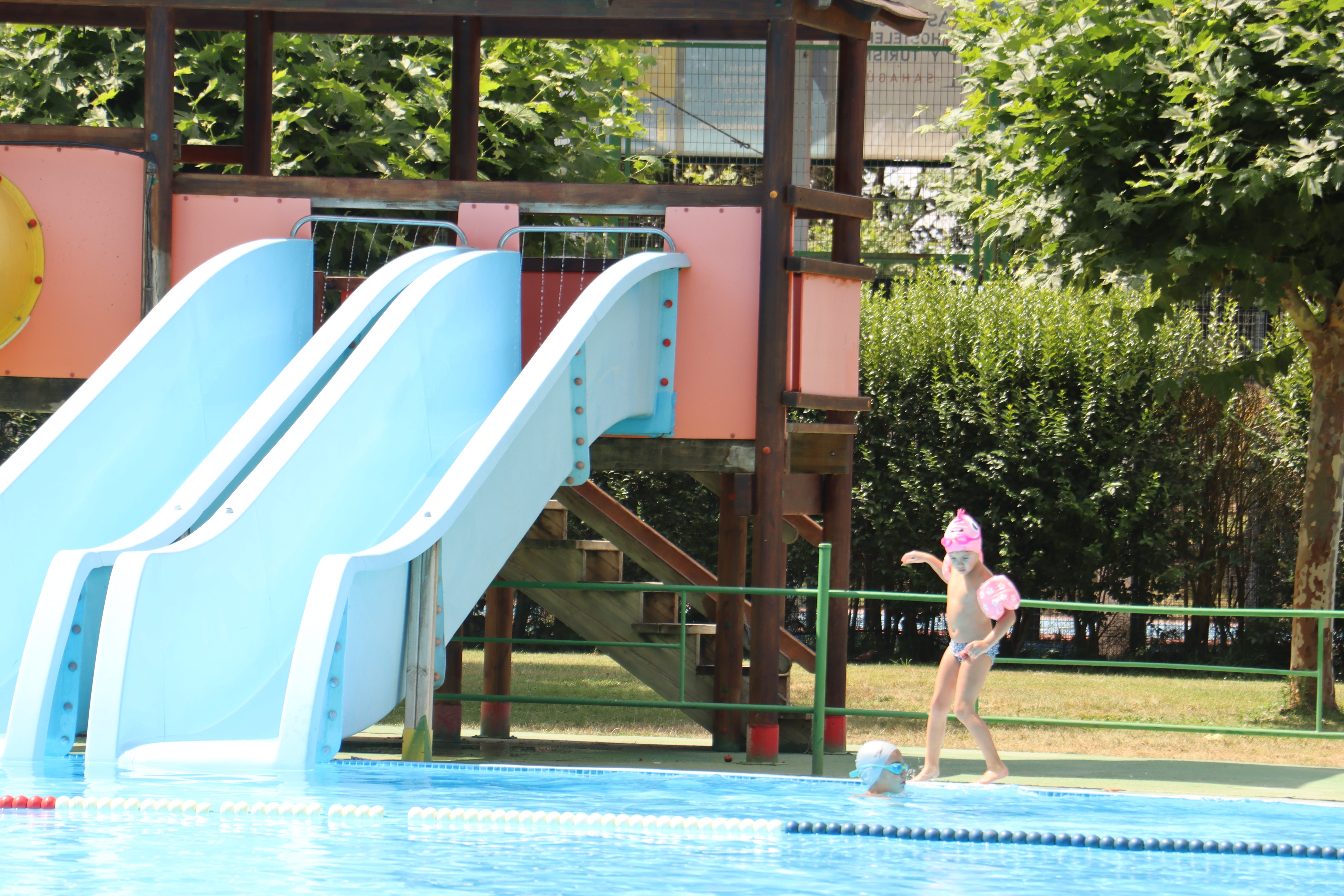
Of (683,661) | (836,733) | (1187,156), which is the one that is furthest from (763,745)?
(1187,156)

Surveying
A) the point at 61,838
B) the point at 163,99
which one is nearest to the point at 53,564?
the point at 61,838

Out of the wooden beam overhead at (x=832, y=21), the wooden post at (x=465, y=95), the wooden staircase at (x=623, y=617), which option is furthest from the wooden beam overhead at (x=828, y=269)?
the wooden post at (x=465, y=95)

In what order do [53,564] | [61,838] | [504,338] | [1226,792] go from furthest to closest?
[504,338] → [1226,792] → [53,564] → [61,838]

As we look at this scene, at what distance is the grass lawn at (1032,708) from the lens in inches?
526

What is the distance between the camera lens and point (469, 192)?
36.3 feet

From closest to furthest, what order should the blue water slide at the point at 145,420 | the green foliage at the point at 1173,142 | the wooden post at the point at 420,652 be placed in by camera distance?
the wooden post at the point at 420,652
the blue water slide at the point at 145,420
the green foliage at the point at 1173,142

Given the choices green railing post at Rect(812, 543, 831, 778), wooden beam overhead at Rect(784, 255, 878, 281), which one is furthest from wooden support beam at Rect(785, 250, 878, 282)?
green railing post at Rect(812, 543, 831, 778)

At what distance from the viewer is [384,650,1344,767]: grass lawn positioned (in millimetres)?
13367

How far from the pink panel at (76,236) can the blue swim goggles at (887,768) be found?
5.86m

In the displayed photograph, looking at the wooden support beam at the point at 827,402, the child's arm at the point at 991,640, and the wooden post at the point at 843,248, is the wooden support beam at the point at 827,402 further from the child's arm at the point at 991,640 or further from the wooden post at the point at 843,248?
the child's arm at the point at 991,640

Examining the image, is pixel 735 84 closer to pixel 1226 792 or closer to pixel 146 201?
pixel 146 201

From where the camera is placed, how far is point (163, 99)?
11.0 metres

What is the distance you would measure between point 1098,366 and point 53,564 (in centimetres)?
Result: 1485

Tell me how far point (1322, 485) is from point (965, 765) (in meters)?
5.81
